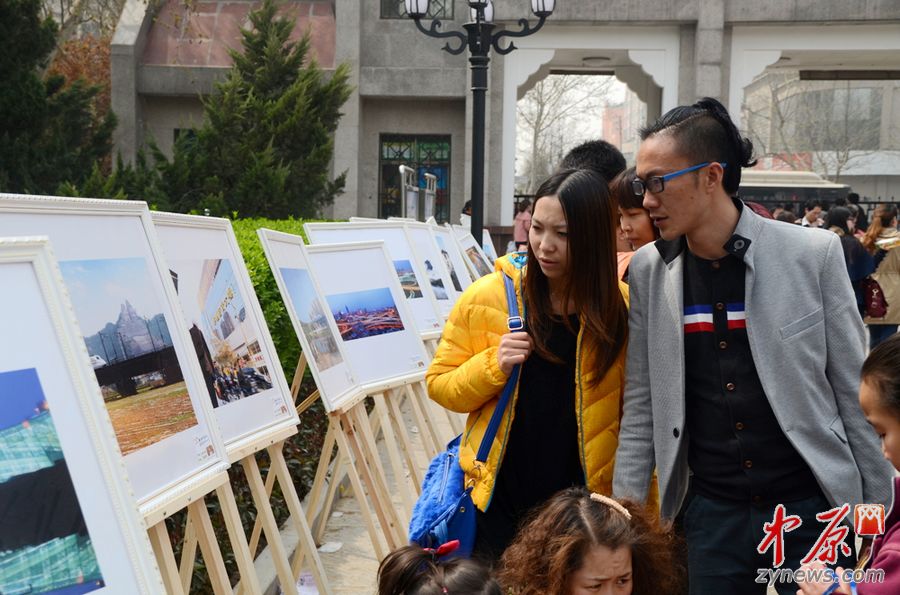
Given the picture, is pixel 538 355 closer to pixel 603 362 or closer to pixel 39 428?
pixel 603 362

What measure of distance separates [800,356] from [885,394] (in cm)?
73

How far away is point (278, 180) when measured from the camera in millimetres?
18109

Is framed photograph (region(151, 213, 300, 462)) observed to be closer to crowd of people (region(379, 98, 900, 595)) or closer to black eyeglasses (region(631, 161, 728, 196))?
crowd of people (region(379, 98, 900, 595))

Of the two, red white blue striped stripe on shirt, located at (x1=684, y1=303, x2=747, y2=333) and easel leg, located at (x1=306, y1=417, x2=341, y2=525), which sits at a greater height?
red white blue striped stripe on shirt, located at (x1=684, y1=303, x2=747, y2=333)

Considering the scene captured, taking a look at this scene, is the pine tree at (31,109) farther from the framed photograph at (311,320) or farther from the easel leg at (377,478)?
the easel leg at (377,478)

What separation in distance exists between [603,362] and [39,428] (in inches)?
69.2

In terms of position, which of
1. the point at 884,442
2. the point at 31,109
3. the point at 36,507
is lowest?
the point at 884,442

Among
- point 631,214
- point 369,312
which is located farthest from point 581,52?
point 631,214

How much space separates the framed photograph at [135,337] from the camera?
2.70 meters

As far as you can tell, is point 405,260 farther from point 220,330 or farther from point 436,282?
point 220,330

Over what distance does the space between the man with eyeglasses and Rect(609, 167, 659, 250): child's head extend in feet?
3.21

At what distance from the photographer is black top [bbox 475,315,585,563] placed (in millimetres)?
3314

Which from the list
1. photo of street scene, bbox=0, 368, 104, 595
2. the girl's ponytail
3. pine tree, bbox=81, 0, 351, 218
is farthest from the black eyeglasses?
pine tree, bbox=81, 0, 351, 218

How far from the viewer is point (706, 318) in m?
2.99
